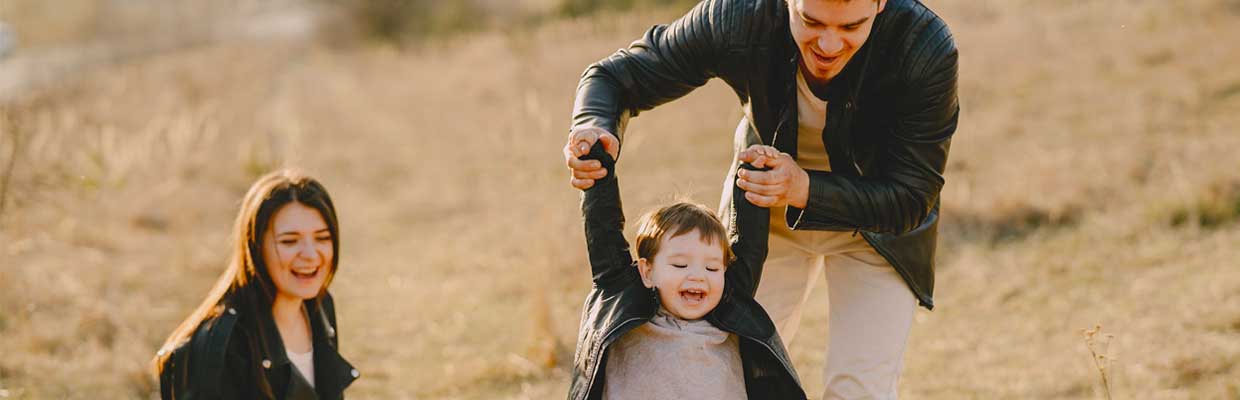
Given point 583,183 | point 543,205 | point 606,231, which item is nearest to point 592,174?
point 583,183

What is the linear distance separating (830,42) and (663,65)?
591 millimetres

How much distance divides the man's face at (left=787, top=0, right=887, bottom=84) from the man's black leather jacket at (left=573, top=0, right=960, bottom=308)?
0.10 metres

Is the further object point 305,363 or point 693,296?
point 305,363

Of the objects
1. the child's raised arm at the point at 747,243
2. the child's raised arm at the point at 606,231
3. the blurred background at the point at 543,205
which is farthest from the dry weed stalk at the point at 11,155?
the child's raised arm at the point at 747,243

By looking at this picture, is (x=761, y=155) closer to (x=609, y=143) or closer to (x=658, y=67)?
(x=609, y=143)

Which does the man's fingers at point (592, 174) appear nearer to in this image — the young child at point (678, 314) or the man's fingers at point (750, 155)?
the young child at point (678, 314)

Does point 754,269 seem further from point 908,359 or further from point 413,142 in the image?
point 413,142

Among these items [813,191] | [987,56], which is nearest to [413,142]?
[987,56]

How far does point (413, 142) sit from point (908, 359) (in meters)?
8.39

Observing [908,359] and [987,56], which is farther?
[987,56]

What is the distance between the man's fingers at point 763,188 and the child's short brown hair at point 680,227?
194 millimetres

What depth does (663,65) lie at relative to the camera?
332 centimetres

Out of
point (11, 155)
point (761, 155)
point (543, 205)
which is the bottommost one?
point (761, 155)

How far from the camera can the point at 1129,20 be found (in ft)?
40.8
